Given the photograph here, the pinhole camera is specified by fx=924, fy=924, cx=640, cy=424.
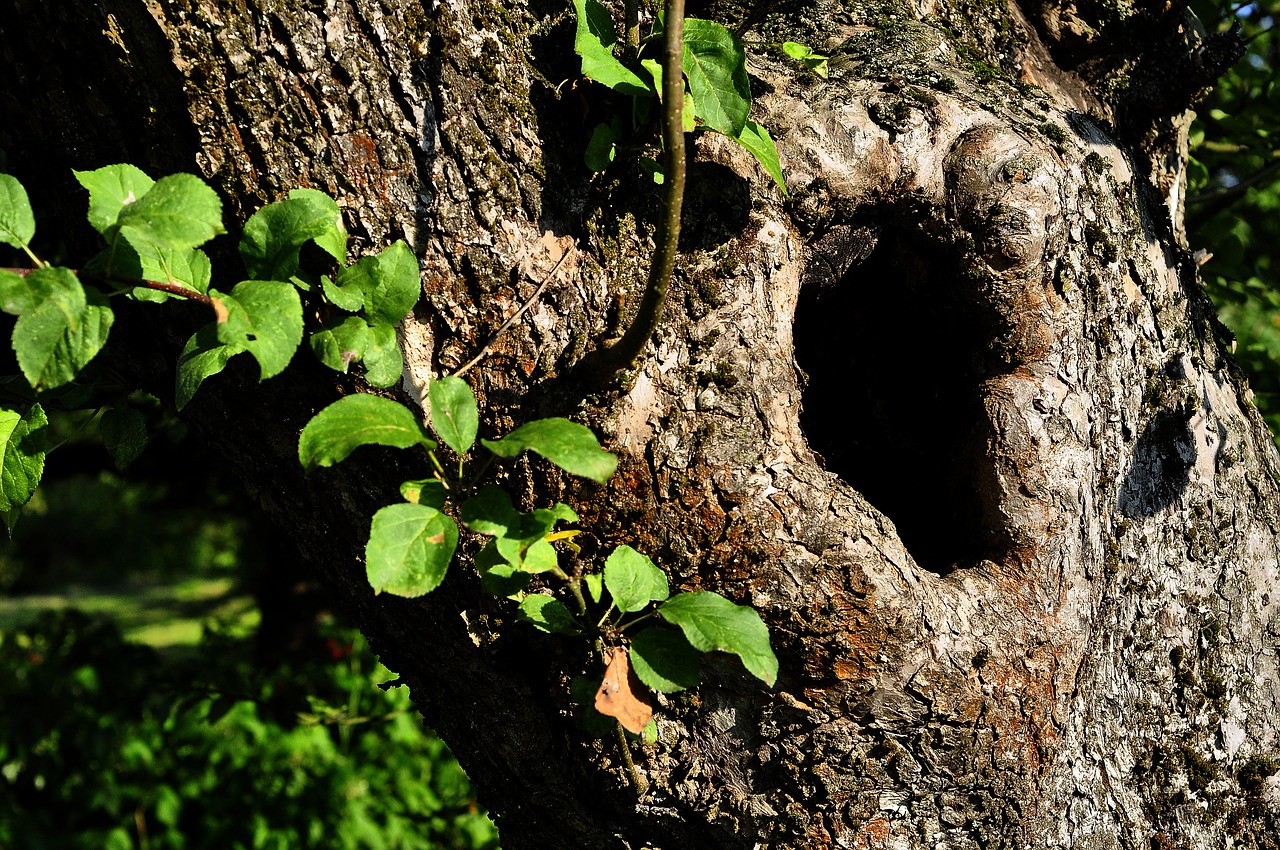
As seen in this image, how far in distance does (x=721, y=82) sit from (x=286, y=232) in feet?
1.99

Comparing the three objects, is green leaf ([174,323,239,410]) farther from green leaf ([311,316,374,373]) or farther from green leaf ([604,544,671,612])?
green leaf ([604,544,671,612])

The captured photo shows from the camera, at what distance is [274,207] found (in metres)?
1.14

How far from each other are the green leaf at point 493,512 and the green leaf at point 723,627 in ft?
0.78

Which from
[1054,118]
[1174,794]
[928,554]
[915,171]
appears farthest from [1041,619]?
[1054,118]

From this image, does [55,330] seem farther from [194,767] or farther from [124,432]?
[194,767]

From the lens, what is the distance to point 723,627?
1.21m

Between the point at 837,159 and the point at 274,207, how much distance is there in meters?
0.88

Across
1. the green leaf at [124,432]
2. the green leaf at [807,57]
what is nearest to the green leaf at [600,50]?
the green leaf at [807,57]

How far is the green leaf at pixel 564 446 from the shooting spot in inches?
42.4

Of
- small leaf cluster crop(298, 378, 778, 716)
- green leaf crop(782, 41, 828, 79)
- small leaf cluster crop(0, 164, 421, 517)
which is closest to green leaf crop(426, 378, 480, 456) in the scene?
small leaf cluster crop(298, 378, 778, 716)

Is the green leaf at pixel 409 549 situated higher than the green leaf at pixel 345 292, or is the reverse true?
the green leaf at pixel 345 292

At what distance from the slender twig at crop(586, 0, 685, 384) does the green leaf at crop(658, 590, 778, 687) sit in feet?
1.09

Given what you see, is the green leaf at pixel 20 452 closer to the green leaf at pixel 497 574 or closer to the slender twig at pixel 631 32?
the green leaf at pixel 497 574

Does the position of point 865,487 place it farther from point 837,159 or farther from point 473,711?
point 473,711
